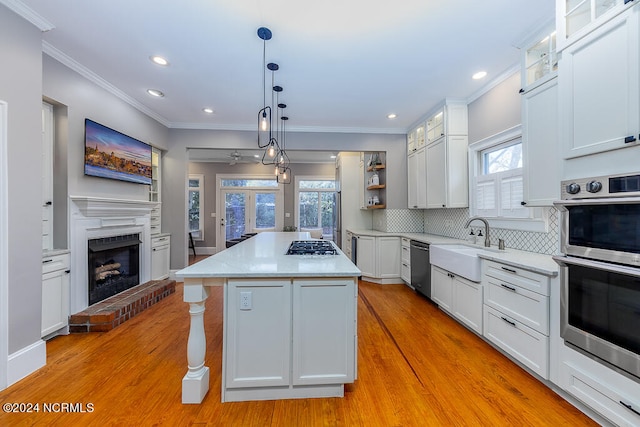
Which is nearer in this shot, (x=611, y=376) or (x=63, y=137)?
(x=611, y=376)

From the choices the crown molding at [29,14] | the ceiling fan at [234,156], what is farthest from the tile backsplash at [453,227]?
the crown molding at [29,14]

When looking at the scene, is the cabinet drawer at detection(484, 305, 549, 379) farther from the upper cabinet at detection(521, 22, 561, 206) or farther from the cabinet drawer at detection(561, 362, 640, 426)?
the upper cabinet at detection(521, 22, 561, 206)

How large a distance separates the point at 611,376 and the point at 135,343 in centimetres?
352

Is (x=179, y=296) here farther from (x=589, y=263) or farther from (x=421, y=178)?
(x=589, y=263)

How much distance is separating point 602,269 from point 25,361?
12.7 ft

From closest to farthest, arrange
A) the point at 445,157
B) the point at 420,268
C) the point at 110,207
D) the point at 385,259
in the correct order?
the point at 110,207, the point at 445,157, the point at 420,268, the point at 385,259

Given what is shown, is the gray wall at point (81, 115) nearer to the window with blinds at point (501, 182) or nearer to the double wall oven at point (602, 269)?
the double wall oven at point (602, 269)

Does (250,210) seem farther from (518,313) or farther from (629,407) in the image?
(629,407)

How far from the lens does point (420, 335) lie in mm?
2662

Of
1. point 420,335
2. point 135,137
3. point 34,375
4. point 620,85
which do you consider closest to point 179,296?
point 34,375

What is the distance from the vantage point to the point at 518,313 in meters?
2.04

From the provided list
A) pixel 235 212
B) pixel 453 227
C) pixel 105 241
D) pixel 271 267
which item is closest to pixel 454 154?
pixel 453 227

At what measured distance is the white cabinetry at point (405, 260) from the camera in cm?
414

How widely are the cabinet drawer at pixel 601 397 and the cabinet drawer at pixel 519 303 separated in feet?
0.87
